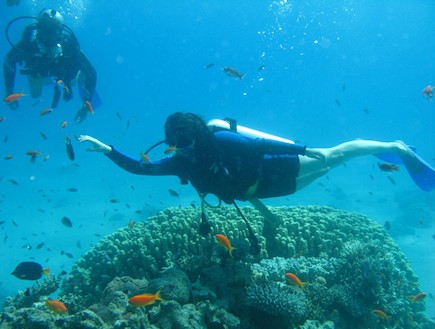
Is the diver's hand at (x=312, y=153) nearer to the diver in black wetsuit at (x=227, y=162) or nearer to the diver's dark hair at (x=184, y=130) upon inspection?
the diver in black wetsuit at (x=227, y=162)

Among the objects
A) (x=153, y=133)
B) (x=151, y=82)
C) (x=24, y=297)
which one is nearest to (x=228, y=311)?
(x=24, y=297)

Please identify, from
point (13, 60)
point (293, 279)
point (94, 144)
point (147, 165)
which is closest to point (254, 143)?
point (147, 165)

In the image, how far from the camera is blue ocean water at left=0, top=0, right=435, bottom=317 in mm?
23016

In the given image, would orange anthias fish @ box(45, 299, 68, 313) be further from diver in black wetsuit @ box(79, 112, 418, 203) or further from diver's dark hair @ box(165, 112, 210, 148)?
diver's dark hair @ box(165, 112, 210, 148)

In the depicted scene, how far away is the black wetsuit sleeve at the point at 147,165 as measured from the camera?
6094 mm

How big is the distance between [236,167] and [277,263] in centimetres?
200

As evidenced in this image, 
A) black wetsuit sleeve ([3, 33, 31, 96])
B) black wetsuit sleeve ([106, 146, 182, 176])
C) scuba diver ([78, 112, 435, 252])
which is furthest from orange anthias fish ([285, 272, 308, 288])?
black wetsuit sleeve ([3, 33, 31, 96])

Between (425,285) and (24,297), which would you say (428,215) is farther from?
(24,297)

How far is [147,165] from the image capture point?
6227 mm

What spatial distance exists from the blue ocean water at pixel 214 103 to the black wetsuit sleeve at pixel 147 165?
4.09 ft

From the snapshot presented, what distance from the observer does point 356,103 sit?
164m

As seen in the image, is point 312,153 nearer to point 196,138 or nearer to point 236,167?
point 236,167

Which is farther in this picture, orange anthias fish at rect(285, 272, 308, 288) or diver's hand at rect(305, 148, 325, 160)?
diver's hand at rect(305, 148, 325, 160)

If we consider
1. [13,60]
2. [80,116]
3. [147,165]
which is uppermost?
[13,60]
